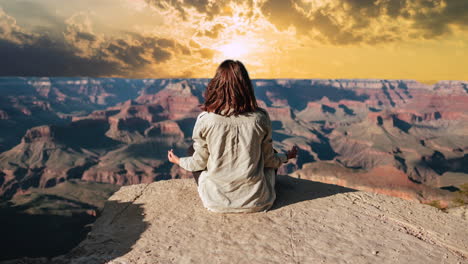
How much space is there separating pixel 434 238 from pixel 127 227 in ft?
16.3

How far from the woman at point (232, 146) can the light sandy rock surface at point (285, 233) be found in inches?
16.7

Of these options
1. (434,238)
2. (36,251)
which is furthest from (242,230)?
(36,251)

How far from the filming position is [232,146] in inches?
151

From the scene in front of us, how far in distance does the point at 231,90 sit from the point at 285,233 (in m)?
2.23

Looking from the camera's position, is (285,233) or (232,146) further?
(285,233)

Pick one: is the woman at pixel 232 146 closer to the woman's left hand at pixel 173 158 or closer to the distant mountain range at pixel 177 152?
the woman's left hand at pixel 173 158

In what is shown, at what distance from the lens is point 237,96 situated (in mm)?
3605

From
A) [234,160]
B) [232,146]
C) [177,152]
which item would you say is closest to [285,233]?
[234,160]

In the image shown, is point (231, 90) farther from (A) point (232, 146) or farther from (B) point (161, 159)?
(B) point (161, 159)

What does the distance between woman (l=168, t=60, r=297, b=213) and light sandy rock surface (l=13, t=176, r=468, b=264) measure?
0.42 meters

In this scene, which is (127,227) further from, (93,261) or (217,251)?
(217,251)

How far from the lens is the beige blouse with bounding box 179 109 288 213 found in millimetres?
3740

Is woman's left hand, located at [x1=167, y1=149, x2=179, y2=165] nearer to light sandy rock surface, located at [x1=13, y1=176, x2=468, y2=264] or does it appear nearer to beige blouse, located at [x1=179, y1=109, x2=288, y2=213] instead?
beige blouse, located at [x1=179, y1=109, x2=288, y2=213]

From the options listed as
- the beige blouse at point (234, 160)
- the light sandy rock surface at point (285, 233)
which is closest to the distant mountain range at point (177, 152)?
the light sandy rock surface at point (285, 233)
